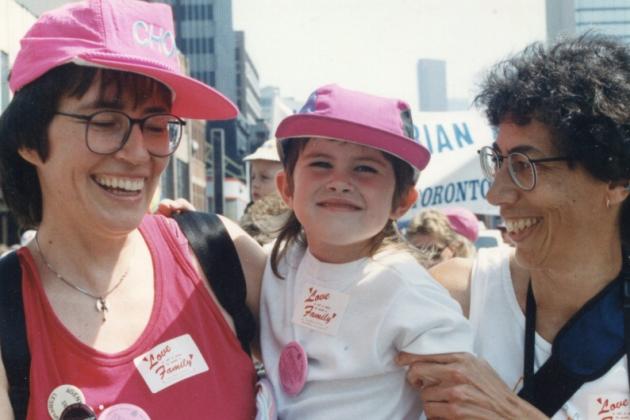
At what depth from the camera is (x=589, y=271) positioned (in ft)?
8.38

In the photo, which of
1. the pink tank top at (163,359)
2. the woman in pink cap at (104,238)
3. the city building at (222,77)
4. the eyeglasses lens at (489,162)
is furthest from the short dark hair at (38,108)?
the city building at (222,77)

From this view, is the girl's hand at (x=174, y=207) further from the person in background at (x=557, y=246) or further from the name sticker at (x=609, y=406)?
the name sticker at (x=609, y=406)

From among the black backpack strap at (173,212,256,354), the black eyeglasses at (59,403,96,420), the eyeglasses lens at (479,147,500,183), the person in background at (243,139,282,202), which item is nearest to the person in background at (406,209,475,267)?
the person in background at (243,139,282,202)

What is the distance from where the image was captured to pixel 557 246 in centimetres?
254

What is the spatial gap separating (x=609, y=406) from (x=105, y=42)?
1.87 metres

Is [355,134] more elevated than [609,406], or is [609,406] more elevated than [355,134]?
[355,134]

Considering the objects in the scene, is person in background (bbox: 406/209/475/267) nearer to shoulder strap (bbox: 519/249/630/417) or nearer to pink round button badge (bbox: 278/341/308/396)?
shoulder strap (bbox: 519/249/630/417)

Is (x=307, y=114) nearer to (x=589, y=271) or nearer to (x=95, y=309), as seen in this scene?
(x=95, y=309)

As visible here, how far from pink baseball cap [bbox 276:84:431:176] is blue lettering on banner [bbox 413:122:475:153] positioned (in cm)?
476

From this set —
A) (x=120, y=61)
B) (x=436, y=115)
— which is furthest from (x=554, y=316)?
Answer: (x=436, y=115)

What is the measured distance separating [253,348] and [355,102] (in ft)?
3.15

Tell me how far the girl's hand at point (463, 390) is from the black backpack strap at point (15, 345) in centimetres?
112

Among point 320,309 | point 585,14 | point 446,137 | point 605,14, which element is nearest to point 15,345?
point 320,309

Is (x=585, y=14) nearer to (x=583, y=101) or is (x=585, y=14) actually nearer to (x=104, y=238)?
(x=583, y=101)
